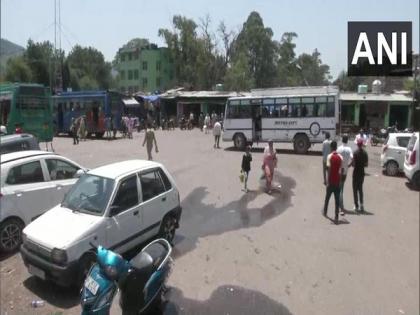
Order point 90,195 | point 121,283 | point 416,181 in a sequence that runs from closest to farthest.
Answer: point 416,181 → point 121,283 → point 90,195

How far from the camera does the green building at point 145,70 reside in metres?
49.6

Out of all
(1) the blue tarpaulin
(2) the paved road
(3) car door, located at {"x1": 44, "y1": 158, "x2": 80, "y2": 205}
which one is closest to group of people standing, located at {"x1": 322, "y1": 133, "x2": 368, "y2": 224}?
(2) the paved road

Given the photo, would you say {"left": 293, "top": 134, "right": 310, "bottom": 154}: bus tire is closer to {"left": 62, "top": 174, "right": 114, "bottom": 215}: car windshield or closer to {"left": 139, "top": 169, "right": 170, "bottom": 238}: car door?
{"left": 139, "top": 169, "right": 170, "bottom": 238}: car door

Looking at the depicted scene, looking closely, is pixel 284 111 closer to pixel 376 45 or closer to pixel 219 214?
pixel 219 214

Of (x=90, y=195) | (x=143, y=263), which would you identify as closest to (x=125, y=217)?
(x=90, y=195)

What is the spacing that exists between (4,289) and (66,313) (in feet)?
4.56

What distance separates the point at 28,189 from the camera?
23.6 ft

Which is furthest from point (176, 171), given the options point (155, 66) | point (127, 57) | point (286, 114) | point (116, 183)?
point (127, 57)

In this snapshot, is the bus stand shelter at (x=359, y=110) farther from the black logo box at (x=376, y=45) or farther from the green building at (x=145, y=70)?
the green building at (x=145, y=70)

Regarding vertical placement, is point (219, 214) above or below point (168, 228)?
below

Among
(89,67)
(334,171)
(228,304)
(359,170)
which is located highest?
(89,67)

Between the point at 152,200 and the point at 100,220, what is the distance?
1103 millimetres

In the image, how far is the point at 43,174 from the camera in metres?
7.50

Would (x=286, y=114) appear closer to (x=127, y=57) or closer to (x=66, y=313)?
(x=66, y=313)
